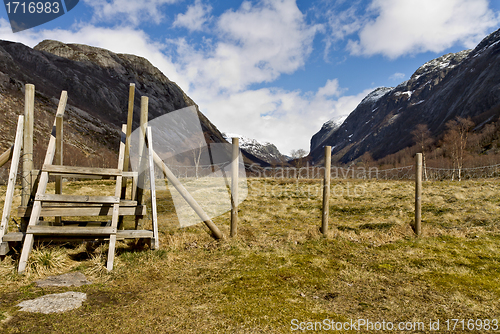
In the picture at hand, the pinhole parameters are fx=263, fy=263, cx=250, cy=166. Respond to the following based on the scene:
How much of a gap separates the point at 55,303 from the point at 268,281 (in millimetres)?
3312

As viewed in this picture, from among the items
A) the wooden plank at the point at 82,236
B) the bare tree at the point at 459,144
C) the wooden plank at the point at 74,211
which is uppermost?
the bare tree at the point at 459,144

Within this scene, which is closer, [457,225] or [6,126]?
[457,225]

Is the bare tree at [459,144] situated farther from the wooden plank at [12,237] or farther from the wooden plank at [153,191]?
the wooden plank at [12,237]

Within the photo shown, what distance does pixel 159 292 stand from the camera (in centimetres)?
437

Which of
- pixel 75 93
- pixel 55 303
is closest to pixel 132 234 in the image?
pixel 55 303

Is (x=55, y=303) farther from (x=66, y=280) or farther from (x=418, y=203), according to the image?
(x=418, y=203)

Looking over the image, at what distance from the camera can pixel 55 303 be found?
3.78m

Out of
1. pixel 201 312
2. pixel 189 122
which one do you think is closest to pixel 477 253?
pixel 201 312

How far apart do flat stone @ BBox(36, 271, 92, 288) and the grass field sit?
139 millimetres

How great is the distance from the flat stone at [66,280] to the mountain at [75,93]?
239ft

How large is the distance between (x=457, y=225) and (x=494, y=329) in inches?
276

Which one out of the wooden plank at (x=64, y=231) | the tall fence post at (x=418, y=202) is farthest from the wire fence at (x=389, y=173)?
the wooden plank at (x=64, y=231)

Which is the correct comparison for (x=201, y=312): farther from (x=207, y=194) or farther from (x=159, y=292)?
(x=207, y=194)

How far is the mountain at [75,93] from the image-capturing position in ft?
270
